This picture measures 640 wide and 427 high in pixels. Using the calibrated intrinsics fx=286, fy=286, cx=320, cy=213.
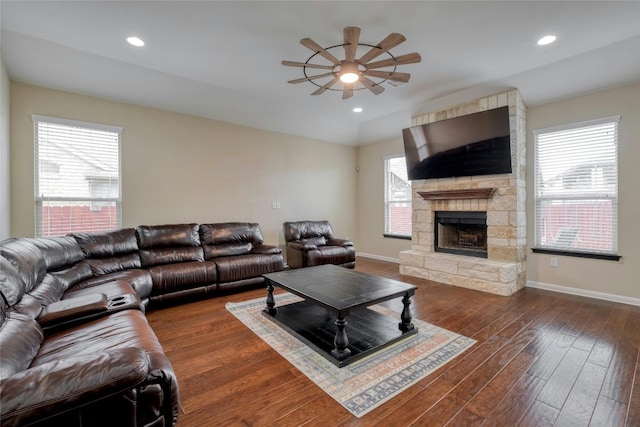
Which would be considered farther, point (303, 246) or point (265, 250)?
point (303, 246)

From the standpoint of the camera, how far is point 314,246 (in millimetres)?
5176

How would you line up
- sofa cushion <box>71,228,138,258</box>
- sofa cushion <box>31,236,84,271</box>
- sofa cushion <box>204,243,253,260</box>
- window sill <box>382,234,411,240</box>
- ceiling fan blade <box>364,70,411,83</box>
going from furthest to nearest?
window sill <box>382,234,411,240</box> < sofa cushion <box>204,243,253,260</box> < sofa cushion <box>71,228,138,258</box> < ceiling fan blade <box>364,70,411,83</box> < sofa cushion <box>31,236,84,271</box>

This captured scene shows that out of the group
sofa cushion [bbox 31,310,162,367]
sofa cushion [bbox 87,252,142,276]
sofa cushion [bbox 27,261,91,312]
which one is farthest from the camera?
sofa cushion [bbox 87,252,142,276]

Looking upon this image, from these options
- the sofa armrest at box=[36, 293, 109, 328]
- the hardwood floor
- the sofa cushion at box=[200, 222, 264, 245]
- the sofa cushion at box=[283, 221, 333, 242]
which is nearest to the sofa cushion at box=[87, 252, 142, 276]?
the hardwood floor

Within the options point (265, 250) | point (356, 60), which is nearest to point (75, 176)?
point (265, 250)

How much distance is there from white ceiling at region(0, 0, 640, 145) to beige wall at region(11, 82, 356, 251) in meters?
0.25

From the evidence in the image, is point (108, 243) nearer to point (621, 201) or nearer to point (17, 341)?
point (17, 341)

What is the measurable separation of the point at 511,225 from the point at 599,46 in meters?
2.26

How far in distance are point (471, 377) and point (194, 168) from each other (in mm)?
4620

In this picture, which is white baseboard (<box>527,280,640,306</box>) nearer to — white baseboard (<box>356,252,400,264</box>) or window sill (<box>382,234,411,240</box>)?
window sill (<box>382,234,411,240</box>)

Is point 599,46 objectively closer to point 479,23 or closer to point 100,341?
point 479,23

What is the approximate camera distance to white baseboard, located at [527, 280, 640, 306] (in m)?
3.56

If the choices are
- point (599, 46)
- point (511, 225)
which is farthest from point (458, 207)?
point (599, 46)

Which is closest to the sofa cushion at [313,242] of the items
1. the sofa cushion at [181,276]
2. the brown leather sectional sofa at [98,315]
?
the brown leather sectional sofa at [98,315]
